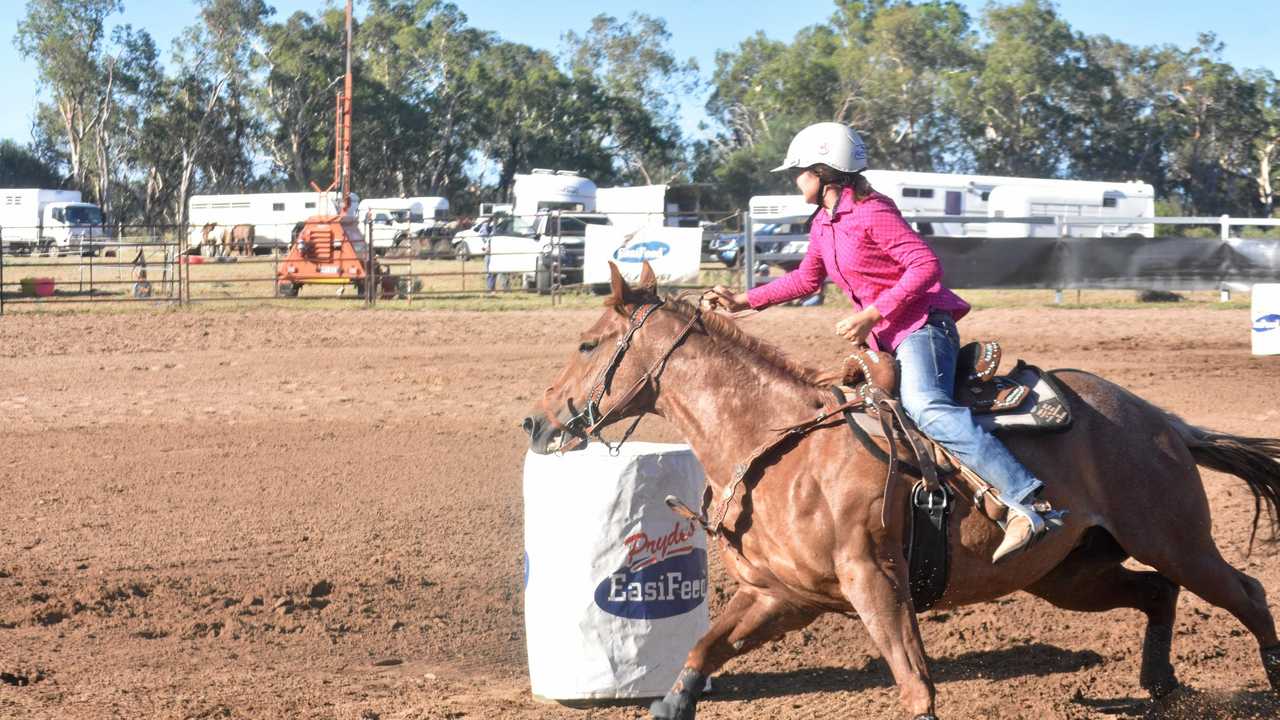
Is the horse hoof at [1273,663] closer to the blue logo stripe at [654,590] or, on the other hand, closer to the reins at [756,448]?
the reins at [756,448]

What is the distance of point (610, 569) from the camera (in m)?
5.36

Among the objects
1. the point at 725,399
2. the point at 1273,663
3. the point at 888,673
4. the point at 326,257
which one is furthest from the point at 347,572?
the point at 326,257

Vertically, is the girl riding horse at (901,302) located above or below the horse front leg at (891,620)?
above

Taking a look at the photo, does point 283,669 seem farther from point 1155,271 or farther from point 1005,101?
point 1005,101

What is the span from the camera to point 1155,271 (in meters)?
21.2

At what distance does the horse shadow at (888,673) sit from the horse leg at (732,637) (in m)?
0.98

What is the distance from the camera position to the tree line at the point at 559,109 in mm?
64938

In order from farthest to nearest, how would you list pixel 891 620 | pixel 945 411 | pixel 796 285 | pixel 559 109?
1. pixel 559 109
2. pixel 796 285
3. pixel 945 411
4. pixel 891 620

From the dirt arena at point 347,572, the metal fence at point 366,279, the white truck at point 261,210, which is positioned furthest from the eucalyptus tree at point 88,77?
the dirt arena at point 347,572

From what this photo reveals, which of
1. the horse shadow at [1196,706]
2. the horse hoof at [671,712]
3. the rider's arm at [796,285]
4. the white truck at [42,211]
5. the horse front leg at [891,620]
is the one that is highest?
the white truck at [42,211]

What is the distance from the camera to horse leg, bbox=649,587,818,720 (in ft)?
15.2

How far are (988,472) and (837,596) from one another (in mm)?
694

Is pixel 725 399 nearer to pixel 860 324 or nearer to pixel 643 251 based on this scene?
pixel 860 324

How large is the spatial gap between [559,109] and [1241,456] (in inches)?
2631
